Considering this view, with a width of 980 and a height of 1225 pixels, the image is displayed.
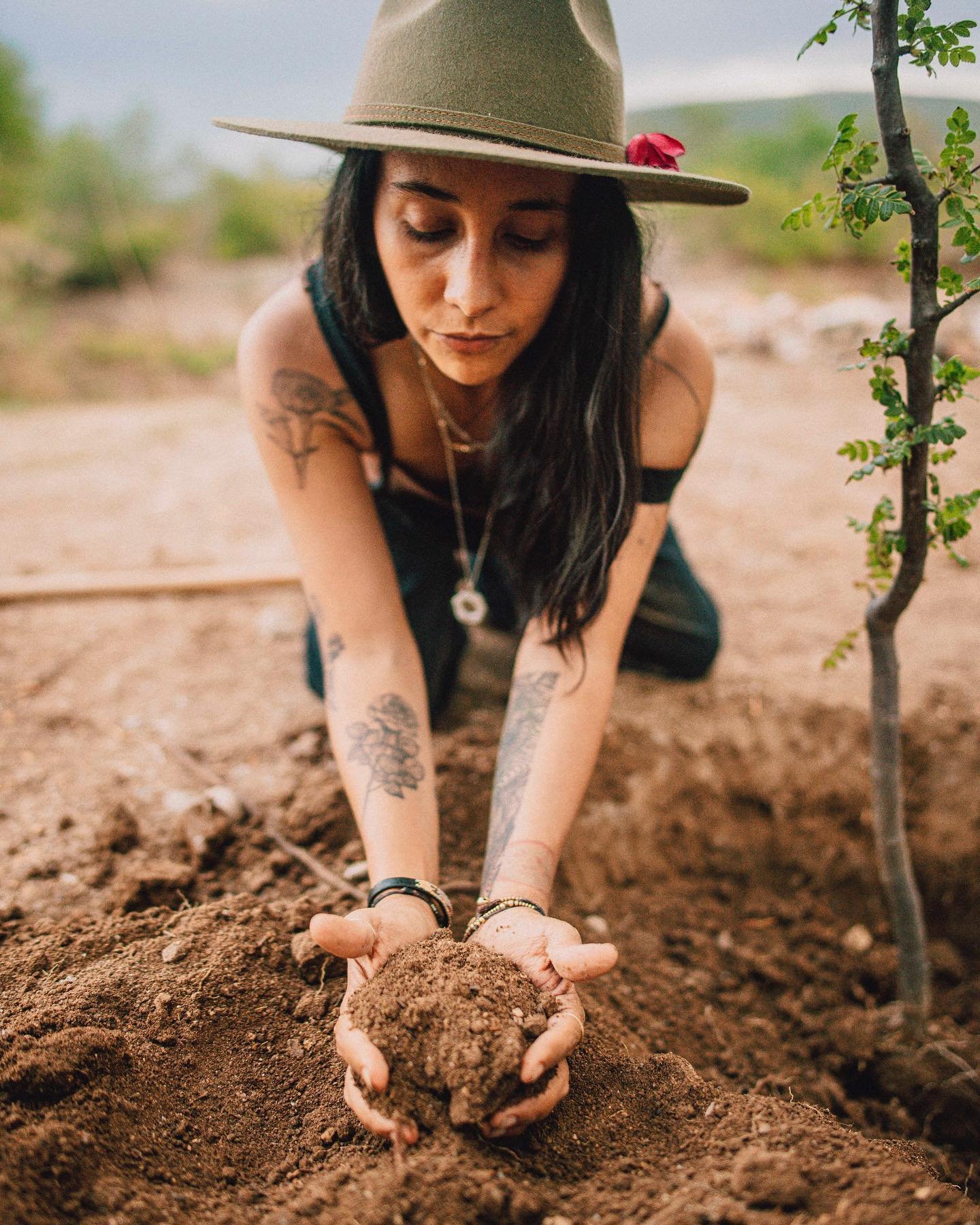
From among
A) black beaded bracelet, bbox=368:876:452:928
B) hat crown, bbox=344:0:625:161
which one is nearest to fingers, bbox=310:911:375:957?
black beaded bracelet, bbox=368:876:452:928

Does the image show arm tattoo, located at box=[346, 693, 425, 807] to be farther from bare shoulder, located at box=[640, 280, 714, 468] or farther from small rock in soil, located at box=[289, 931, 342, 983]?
bare shoulder, located at box=[640, 280, 714, 468]

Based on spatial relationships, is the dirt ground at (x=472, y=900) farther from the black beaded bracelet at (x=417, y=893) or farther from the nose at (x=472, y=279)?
the nose at (x=472, y=279)

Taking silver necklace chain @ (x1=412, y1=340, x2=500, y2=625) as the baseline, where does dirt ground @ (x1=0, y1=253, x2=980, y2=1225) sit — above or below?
below

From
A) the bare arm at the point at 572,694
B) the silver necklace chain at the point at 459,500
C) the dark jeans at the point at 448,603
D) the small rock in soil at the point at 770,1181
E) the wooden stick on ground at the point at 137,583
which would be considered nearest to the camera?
the small rock in soil at the point at 770,1181

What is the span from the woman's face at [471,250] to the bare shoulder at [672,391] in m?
0.34

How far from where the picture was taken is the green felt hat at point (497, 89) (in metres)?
1.24

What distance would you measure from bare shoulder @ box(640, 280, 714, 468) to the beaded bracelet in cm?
88

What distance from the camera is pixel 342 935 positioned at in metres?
1.12

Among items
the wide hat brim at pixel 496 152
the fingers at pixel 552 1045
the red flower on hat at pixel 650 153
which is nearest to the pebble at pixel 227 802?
the fingers at pixel 552 1045

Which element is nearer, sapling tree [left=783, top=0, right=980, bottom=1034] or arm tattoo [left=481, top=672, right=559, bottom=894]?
sapling tree [left=783, top=0, right=980, bottom=1034]

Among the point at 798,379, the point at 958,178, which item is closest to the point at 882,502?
the point at 958,178

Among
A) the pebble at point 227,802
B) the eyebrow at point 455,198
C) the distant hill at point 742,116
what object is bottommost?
the pebble at point 227,802

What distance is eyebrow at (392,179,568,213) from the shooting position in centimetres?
131

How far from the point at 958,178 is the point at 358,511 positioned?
118 centimetres
